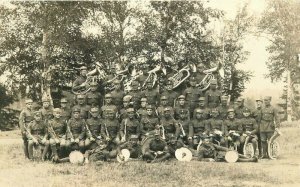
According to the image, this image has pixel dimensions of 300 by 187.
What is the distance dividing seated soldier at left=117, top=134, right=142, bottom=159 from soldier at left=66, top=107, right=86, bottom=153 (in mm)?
901

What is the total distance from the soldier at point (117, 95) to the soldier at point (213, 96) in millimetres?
2128

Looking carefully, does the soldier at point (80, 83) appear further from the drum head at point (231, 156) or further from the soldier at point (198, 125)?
the drum head at point (231, 156)

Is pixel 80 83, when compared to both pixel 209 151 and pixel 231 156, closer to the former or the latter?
pixel 209 151

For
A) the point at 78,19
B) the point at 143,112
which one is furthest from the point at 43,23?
the point at 143,112

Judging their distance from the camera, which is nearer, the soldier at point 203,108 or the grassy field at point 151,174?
the grassy field at point 151,174

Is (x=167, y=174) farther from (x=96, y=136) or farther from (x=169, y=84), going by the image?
(x=169, y=84)

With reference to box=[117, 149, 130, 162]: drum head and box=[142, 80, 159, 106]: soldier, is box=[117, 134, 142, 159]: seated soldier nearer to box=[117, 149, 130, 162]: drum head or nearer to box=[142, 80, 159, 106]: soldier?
box=[117, 149, 130, 162]: drum head

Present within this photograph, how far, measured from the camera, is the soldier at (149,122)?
10.9 m

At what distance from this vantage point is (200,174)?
879 cm

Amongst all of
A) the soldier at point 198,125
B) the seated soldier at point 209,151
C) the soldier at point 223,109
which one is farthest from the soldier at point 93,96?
the soldier at point 223,109

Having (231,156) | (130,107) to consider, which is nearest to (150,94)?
(130,107)

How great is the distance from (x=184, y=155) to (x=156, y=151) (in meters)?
0.62

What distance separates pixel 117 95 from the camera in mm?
11812

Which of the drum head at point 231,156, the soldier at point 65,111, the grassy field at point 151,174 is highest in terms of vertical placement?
the soldier at point 65,111
